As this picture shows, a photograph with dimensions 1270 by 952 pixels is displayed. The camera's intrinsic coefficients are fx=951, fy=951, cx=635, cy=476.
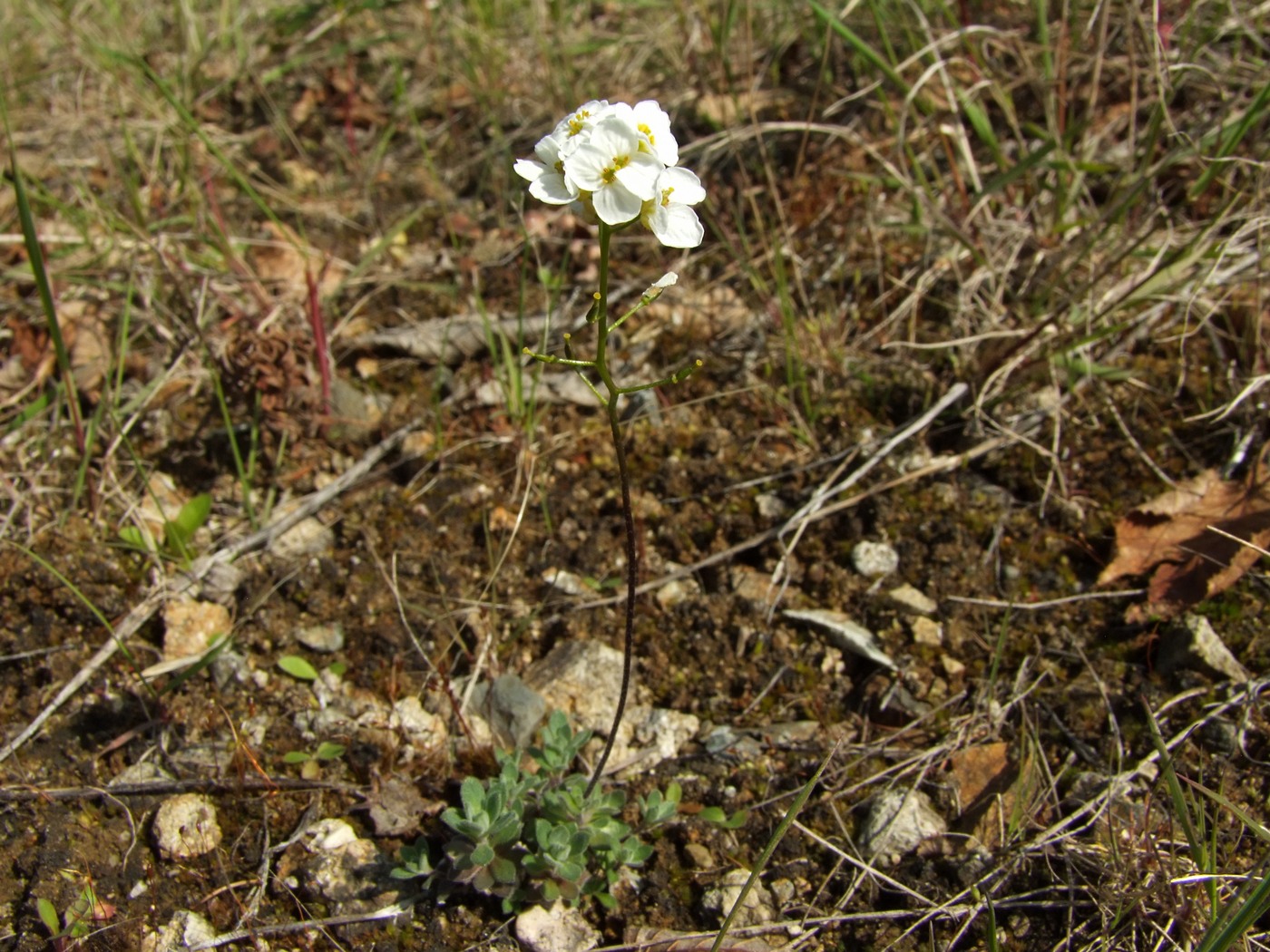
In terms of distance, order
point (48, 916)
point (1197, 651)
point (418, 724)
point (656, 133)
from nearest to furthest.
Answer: point (656, 133) < point (48, 916) < point (1197, 651) < point (418, 724)

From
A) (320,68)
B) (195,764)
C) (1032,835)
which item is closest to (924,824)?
(1032,835)

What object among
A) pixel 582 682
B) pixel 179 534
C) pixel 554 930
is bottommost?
pixel 554 930

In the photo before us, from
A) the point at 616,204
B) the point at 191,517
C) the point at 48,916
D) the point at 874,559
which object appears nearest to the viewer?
the point at 616,204

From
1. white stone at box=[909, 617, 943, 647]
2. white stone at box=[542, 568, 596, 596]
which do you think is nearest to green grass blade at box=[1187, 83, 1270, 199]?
white stone at box=[909, 617, 943, 647]

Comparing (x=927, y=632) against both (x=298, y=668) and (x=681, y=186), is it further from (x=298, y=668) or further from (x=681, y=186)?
(x=298, y=668)

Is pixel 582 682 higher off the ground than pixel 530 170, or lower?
lower

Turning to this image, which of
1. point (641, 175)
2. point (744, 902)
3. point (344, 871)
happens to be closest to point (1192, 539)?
point (744, 902)

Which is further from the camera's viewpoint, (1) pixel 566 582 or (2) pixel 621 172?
(1) pixel 566 582

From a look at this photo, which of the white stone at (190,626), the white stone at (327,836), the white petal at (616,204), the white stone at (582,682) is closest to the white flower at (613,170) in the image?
the white petal at (616,204)
